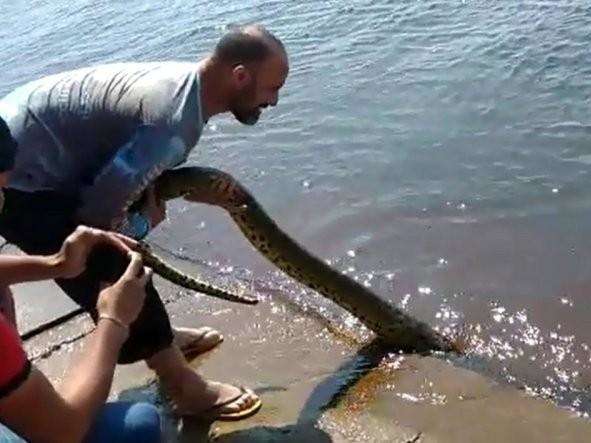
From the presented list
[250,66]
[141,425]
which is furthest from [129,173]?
[141,425]

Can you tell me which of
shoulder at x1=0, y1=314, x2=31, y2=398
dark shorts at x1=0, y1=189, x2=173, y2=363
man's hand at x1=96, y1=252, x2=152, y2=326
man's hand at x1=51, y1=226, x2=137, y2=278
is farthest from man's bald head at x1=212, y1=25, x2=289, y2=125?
shoulder at x1=0, y1=314, x2=31, y2=398

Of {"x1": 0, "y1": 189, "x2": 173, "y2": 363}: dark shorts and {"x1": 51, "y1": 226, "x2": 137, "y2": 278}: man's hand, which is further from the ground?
{"x1": 51, "y1": 226, "x2": 137, "y2": 278}: man's hand

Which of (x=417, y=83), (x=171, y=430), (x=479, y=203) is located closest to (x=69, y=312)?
(x=171, y=430)

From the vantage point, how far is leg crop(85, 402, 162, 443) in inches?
122

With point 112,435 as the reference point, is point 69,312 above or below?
below

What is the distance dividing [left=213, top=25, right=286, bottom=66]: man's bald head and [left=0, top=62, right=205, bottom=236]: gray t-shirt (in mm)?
141

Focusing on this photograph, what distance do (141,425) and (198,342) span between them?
1638mm

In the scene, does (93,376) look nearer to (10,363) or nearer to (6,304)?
(10,363)

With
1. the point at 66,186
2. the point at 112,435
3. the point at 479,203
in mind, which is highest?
the point at 66,186

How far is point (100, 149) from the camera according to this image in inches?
145

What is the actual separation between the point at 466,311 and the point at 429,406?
1133 mm

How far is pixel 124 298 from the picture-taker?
9.11 feet

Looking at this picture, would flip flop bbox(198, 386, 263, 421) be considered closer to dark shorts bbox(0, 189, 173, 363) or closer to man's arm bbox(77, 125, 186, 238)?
dark shorts bbox(0, 189, 173, 363)

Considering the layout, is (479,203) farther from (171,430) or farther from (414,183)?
(171,430)
